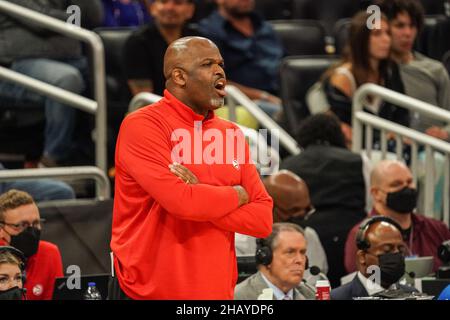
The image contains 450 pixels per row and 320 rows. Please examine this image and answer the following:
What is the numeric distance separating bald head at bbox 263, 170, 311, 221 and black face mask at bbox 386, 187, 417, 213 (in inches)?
18.2

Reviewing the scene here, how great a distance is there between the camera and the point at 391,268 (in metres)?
5.86

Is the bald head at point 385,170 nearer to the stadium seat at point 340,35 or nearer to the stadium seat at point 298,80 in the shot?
the stadium seat at point 298,80

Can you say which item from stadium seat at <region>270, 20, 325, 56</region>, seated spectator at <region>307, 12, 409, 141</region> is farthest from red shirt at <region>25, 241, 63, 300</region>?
stadium seat at <region>270, 20, 325, 56</region>

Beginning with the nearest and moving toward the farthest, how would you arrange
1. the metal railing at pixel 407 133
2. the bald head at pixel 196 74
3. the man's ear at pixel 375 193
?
the bald head at pixel 196 74, the man's ear at pixel 375 193, the metal railing at pixel 407 133

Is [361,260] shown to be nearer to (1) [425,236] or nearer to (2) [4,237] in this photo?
(1) [425,236]

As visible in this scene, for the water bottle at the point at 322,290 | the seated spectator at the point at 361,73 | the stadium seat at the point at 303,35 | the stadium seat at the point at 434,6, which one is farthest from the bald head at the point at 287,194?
the stadium seat at the point at 434,6

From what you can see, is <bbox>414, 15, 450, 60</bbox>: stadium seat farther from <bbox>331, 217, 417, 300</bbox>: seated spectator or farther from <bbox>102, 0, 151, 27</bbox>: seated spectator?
<bbox>331, 217, 417, 300</bbox>: seated spectator

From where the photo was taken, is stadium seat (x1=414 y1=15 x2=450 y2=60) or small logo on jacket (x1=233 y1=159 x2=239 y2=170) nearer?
small logo on jacket (x1=233 y1=159 x2=239 y2=170)

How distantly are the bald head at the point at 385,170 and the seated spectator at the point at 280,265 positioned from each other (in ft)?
3.66

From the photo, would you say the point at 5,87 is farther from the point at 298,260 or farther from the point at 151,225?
the point at 151,225

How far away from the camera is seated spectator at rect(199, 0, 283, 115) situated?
8.62 meters

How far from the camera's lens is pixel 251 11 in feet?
28.9

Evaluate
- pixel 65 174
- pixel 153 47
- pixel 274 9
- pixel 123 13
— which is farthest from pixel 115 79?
pixel 274 9

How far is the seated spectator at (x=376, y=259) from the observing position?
19.3 ft
